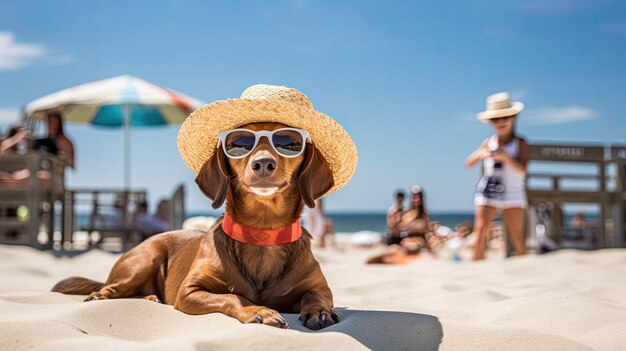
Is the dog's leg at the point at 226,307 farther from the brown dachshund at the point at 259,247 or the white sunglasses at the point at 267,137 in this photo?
the white sunglasses at the point at 267,137

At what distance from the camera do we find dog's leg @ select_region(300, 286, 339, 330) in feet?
9.56

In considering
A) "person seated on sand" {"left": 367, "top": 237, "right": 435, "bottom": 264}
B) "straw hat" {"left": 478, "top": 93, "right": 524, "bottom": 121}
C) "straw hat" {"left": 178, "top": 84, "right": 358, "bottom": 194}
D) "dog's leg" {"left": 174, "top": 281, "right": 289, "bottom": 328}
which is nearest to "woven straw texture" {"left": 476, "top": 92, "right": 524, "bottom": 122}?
"straw hat" {"left": 478, "top": 93, "right": 524, "bottom": 121}

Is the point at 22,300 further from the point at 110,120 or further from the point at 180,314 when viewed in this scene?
the point at 110,120

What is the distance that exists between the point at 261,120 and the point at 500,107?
516cm

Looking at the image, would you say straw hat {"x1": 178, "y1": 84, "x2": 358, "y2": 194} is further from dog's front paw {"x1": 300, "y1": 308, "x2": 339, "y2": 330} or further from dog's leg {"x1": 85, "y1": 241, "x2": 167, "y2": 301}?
dog's front paw {"x1": 300, "y1": 308, "x2": 339, "y2": 330}

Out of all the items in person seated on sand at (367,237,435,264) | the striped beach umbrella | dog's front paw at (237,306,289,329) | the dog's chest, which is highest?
the striped beach umbrella

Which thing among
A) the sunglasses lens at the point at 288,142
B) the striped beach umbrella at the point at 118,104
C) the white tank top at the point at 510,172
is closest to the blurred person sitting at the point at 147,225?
Result: the striped beach umbrella at the point at 118,104

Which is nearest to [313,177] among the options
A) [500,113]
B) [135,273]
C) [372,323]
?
[372,323]

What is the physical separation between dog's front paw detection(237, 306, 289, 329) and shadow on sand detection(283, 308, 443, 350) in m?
0.08

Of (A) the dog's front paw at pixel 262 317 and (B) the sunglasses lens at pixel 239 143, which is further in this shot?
(B) the sunglasses lens at pixel 239 143

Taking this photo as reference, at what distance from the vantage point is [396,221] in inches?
413

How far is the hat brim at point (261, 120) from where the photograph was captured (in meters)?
3.29

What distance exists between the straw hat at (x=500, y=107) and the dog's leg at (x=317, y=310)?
4999 mm

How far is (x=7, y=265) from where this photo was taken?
6430mm
